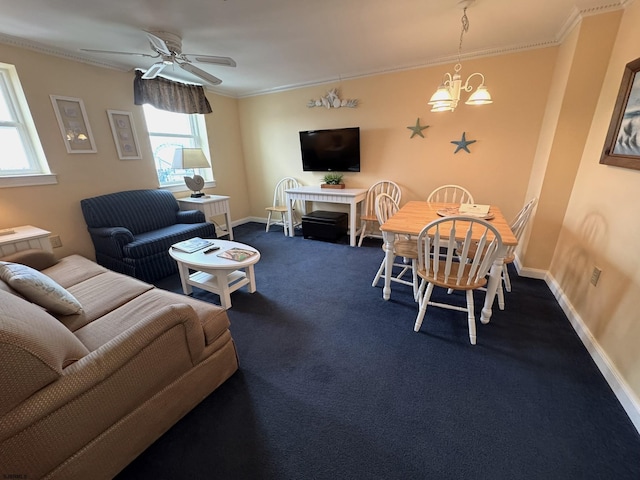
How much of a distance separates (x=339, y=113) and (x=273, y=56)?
1272mm

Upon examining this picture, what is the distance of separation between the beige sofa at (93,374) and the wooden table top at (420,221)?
1444mm

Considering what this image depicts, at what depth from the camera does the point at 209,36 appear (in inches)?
91.4

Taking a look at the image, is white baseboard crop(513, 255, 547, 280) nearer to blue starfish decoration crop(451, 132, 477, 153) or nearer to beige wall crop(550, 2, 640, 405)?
beige wall crop(550, 2, 640, 405)

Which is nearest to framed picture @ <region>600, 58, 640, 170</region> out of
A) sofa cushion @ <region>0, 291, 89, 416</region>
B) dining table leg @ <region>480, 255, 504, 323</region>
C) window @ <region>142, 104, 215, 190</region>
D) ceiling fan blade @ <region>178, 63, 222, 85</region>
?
dining table leg @ <region>480, 255, 504, 323</region>

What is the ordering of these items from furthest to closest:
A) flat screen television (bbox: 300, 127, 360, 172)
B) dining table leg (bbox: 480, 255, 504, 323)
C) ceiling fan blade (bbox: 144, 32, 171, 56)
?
flat screen television (bbox: 300, 127, 360, 172), ceiling fan blade (bbox: 144, 32, 171, 56), dining table leg (bbox: 480, 255, 504, 323)

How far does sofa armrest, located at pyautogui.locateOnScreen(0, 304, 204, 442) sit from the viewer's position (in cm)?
88

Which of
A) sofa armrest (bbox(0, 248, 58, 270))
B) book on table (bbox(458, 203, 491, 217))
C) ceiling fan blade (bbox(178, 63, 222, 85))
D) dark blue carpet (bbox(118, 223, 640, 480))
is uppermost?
ceiling fan blade (bbox(178, 63, 222, 85))

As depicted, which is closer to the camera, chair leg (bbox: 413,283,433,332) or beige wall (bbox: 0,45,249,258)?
chair leg (bbox: 413,283,433,332)

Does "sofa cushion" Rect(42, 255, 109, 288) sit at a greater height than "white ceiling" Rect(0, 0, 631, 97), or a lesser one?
lesser

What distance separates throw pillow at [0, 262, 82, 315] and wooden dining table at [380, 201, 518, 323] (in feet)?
6.79

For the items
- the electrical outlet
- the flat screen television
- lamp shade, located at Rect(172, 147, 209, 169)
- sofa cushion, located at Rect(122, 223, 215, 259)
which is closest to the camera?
sofa cushion, located at Rect(122, 223, 215, 259)

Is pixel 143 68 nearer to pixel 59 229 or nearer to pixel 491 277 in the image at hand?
pixel 59 229

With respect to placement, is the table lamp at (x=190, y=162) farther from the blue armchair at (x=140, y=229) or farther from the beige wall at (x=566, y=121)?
the beige wall at (x=566, y=121)

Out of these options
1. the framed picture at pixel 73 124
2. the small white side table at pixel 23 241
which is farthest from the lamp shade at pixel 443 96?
the framed picture at pixel 73 124
